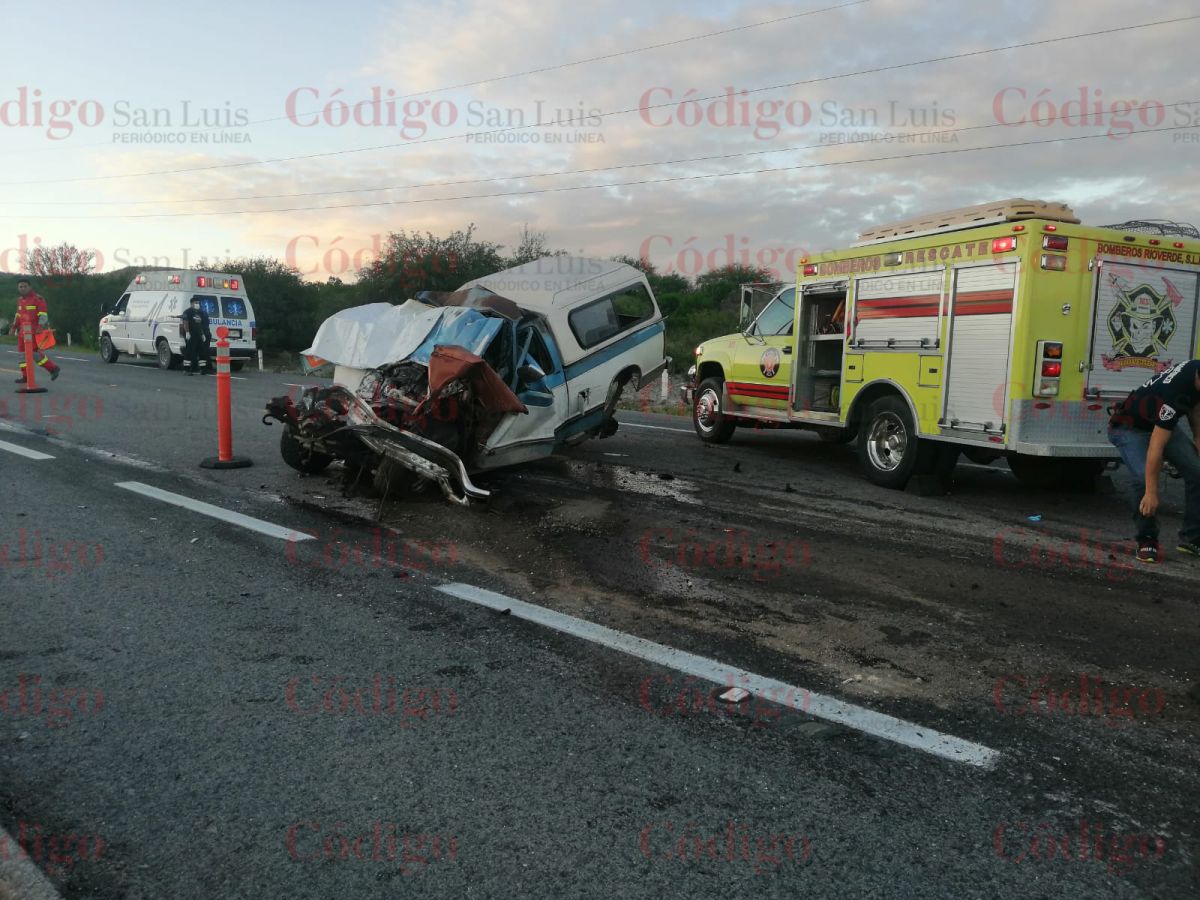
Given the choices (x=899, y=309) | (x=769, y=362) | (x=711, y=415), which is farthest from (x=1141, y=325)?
(x=711, y=415)

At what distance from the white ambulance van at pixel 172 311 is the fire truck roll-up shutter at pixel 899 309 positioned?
18388 mm

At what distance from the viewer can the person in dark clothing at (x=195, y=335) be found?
72.7 ft

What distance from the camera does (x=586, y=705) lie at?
11.8 feet

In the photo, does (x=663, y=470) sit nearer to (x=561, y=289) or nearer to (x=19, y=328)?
(x=561, y=289)

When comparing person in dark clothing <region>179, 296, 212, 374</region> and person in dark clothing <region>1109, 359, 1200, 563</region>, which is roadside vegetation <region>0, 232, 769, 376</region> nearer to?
person in dark clothing <region>179, 296, 212, 374</region>

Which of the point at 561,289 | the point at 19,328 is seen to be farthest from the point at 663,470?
the point at 19,328

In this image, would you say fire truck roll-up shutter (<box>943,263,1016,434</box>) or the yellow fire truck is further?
fire truck roll-up shutter (<box>943,263,1016,434</box>)
